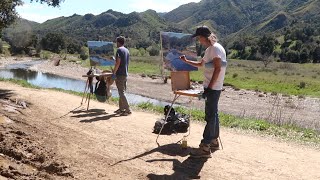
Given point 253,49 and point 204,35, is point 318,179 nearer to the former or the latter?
point 204,35

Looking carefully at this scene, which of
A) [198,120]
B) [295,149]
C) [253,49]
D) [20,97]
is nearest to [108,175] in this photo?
[295,149]

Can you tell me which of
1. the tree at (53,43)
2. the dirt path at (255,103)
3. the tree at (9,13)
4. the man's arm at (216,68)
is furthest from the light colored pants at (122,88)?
the tree at (53,43)

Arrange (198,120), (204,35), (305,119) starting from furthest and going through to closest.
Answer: (305,119), (198,120), (204,35)

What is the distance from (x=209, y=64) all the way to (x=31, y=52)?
284 feet

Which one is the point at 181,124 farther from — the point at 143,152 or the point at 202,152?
the point at 202,152

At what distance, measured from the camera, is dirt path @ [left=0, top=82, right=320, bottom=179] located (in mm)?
6941

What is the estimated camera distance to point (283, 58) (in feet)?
278

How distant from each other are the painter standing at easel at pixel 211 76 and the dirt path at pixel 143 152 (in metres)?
0.45

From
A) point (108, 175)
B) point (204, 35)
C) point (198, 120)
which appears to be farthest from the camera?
point (198, 120)

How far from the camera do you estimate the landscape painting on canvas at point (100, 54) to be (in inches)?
554

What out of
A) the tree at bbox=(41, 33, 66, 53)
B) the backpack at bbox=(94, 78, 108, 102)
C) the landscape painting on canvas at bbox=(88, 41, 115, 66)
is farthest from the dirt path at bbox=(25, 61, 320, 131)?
the tree at bbox=(41, 33, 66, 53)

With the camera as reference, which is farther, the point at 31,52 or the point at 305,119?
the point at 31,52

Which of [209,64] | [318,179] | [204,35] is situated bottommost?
[318,179]

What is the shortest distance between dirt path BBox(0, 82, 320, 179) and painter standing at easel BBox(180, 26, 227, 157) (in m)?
0.45
